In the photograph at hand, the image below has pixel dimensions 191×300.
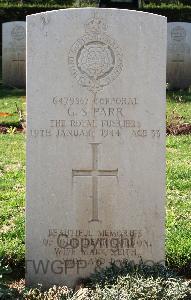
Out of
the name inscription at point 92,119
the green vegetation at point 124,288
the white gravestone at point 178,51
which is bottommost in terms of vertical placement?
the green vegetation at point 124,288

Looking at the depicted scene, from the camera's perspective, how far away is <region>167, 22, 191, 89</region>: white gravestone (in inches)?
693

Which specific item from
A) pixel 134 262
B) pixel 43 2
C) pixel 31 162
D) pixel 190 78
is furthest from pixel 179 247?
pixel 43 2

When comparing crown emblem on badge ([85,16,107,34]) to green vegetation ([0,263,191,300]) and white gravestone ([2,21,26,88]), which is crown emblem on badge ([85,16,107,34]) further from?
white gravestone ([2,21,26,88])

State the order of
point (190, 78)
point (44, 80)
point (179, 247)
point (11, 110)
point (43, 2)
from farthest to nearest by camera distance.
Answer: point (43, 2) → point (190, 78) → point (11, 110) → point (179, 247) → point (44, 80)

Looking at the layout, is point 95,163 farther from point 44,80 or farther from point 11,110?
point 11,110

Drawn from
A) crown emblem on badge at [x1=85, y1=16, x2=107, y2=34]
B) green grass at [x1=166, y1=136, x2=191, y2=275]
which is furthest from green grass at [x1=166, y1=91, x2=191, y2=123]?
crown emblem on badge at [x1=85, y1=16, x2=107, y2=34]

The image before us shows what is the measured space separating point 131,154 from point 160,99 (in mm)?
467

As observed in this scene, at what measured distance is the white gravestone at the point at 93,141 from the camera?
4586 mm

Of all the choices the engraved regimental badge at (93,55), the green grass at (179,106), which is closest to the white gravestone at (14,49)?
the green grass at (179,106)

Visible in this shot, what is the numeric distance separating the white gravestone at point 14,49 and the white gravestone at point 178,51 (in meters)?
4.22

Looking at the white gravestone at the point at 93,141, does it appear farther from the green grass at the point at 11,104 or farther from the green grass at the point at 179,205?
the green grass at the point at 11,104

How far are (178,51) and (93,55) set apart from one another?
1341cm

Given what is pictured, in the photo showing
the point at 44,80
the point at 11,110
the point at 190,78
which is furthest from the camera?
the point at 190,78

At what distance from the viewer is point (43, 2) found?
29.8m
